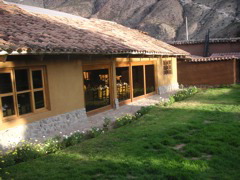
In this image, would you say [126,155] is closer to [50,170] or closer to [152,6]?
[50,170]

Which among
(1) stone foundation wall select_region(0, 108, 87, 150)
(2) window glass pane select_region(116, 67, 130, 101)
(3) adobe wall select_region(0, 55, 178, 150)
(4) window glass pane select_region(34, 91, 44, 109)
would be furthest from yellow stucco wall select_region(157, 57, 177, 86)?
(4) window glass pane select_region(34, 91, 44, 109)

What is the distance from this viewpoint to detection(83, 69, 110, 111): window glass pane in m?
12.2

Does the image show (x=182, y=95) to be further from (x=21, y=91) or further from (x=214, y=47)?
(x=214, y=47)

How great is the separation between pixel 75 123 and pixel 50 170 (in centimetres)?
484

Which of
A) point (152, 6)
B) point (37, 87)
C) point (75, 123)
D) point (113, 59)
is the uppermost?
point (152, 6)

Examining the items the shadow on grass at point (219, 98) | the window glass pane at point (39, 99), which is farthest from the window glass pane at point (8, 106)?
the shadow on grass at point (219, 98)

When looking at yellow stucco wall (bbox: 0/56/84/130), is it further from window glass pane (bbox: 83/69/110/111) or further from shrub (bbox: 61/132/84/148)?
shrub (bbox: 61/132/84/148)

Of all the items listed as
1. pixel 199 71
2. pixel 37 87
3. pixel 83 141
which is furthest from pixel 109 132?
pixel 199 71

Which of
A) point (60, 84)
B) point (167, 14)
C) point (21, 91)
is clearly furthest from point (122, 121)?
point (167, 14)

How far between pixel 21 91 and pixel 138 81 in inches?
359

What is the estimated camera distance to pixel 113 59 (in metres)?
12.7

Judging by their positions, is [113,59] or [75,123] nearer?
[75,123]

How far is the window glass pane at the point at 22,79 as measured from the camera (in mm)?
8070

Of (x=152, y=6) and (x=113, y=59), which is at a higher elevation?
(x=152, y=6)
